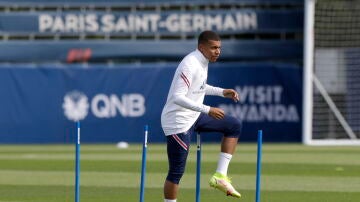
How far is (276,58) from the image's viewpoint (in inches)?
1225

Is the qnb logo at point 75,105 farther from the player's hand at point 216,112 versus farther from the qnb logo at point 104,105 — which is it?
the player's hand at point 216,112

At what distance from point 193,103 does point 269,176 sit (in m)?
7.26

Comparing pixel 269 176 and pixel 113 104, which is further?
pixel 113 104

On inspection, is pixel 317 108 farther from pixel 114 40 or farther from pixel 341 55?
pixel 114 40

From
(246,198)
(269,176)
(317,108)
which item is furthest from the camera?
(317,108)

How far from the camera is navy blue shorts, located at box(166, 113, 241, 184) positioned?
12.1 m

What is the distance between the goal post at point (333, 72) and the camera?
29484mm

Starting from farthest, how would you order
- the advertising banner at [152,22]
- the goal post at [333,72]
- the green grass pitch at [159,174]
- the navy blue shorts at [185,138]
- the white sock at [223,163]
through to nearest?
the advertising banner at [152,22]
the goal post at [333,72]
the green grass pitch at [159,174]
the white sock at [223,163]
the navy blue shorts at [185,138]

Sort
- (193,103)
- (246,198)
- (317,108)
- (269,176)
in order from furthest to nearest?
(317,108), (269,176), (246,198), (193,103)

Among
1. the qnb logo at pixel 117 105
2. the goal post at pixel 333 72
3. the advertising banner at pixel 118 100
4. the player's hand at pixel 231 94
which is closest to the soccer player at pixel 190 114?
the player's hand at pixel 231 94

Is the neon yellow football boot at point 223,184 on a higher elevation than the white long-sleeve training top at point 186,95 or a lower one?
lower

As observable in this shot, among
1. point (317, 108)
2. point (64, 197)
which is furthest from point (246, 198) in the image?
point (317, 108)

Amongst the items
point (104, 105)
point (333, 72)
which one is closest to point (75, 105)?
point (104, 105)

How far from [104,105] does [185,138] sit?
729 inches
